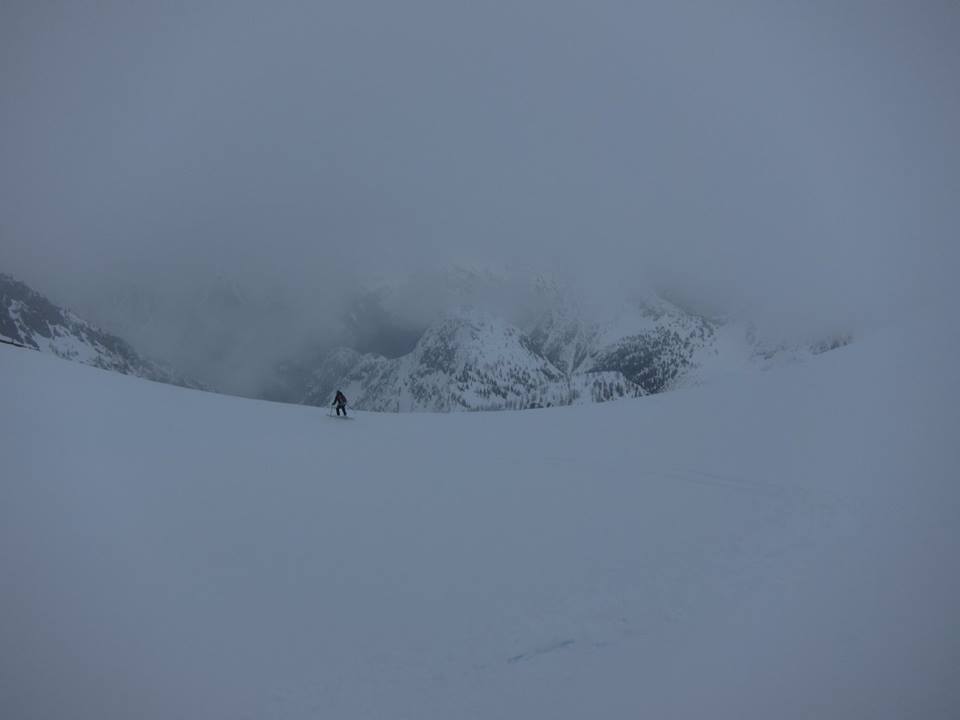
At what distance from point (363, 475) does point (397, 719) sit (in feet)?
32.8

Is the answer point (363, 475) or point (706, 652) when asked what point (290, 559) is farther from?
point (706, 652)

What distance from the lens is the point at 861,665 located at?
7.91m

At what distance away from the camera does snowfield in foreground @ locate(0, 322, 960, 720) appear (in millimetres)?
8383

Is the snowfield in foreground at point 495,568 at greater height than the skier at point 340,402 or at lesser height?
lesser

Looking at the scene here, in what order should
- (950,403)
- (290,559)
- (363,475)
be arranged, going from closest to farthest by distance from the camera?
1. (290,559)
2. (950,403)
3. (363,475)

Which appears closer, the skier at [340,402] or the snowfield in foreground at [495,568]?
Result: the snowfield in foreground at [495,568]

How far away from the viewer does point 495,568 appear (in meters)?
12.2

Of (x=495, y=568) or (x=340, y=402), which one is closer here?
(x=495, y=568)

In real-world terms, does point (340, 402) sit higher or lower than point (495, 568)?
higher

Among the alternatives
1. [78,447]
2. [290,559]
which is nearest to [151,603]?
[290,559]

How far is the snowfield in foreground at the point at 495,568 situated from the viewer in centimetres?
838

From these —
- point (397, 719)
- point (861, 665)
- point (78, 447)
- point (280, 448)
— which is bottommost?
point (397, 719)

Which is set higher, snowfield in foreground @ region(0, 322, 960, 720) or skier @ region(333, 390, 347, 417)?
skier @ region(333, 390, 347, 417)

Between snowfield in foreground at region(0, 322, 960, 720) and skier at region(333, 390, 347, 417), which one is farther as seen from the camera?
skier at region(333, 390, 347, 417)
